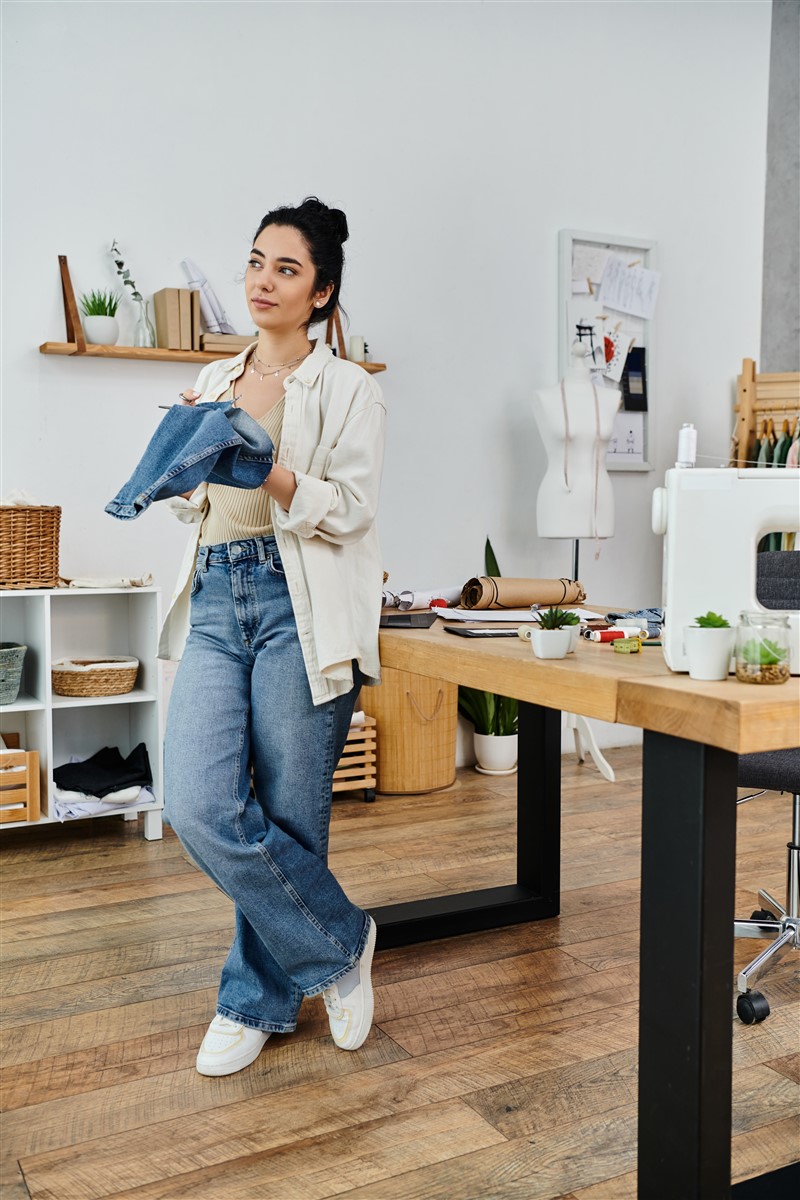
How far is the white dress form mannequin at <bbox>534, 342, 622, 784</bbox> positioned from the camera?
4324mm

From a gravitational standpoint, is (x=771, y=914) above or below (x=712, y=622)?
below

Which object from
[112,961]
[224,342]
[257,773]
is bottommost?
[112,961]

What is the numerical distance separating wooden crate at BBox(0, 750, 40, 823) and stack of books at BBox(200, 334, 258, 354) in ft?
4.93

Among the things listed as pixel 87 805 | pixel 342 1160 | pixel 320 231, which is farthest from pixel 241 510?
pixel 87 805

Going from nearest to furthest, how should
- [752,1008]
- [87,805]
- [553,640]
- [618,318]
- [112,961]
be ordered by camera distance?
[553,640]
[752,1008]
[112,961]
[87,805]
[618,318]

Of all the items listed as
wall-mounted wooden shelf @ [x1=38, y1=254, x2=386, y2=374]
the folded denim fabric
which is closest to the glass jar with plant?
wall-mounted wooden shelf @ [x1=38, y1=254, x2=386, y2=374]

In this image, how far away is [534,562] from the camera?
→ 15.8 ft

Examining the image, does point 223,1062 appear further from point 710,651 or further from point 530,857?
point 710,651

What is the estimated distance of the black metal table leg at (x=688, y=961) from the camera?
1.36 m

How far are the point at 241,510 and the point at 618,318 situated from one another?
3.26 m

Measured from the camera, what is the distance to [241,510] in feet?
6.84

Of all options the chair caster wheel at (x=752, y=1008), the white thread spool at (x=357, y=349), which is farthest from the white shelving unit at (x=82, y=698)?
the chair caster wheel at (x=752, y=1008)

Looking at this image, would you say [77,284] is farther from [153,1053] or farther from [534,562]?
[153,1053]

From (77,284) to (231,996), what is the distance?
262 centimetres
